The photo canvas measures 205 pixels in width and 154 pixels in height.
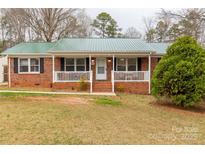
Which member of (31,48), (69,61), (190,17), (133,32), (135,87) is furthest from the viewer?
(133,32)

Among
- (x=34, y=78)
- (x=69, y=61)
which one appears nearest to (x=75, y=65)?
(x=69, y=61)

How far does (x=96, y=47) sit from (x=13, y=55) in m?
6.18

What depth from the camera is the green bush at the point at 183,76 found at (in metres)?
11.7

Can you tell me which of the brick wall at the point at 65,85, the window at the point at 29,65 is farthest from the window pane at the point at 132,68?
the window at the point at 29,65

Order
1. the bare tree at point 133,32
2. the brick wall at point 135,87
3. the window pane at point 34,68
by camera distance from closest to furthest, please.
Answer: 1. the brick wall at point 135,87
2. the window pane at point 34,68
3. the bare tree at point 133,32

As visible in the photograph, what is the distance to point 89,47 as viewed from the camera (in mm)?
17875

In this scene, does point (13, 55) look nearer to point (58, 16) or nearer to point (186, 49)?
point (186, 49)

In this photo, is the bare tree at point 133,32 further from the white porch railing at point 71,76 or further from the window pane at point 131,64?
the white porch railing at point 71,76

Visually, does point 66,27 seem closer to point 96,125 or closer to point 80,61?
point 80,61

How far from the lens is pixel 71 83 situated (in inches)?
679

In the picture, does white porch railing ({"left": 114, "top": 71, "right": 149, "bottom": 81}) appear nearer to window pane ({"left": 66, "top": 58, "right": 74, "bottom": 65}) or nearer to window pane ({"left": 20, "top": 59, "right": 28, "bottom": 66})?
window pane ({"left": 66, "top": 58, "right": 74, "bottom": 65})

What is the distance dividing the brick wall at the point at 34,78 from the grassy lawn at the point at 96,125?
8216 mm

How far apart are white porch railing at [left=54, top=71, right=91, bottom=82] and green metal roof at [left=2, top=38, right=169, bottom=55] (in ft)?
5.11

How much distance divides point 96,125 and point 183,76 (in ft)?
19.5
